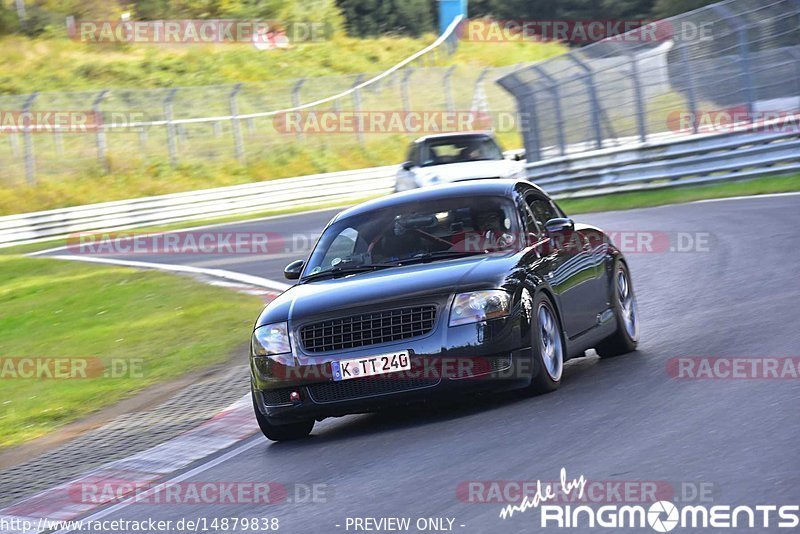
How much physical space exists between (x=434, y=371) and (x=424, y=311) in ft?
1.15

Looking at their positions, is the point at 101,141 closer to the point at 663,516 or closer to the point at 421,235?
the point at 421,235

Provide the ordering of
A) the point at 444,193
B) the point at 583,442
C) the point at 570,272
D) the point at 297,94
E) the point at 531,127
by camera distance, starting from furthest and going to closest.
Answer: the point at 297,94 < the point at 531,127 < the point at 444,193 < the point at 570,272 < the point at 583,442

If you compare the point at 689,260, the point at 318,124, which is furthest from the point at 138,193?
the point at 689,260

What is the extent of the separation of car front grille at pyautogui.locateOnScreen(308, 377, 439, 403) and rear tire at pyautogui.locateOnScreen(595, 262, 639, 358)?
2.29 meters

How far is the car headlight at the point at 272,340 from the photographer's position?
8.00 meters

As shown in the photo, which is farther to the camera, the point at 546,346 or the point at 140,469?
the point at 546,346

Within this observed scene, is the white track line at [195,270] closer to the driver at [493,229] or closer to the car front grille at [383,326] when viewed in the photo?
the driver at [493,229]

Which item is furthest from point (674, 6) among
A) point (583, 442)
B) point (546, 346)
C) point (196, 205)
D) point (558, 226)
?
point (583, 442)

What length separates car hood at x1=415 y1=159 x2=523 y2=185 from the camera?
70.7 ft

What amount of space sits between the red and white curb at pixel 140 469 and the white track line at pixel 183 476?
0.07 meters

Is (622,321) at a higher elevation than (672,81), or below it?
higher

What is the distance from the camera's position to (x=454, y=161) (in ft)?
74.9

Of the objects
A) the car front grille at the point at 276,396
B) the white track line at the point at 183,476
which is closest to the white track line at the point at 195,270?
the white track line at the point at 183,476

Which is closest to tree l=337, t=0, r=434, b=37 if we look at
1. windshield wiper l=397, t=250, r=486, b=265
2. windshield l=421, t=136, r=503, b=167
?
windshield l=421, t=136, r=503, b=167
